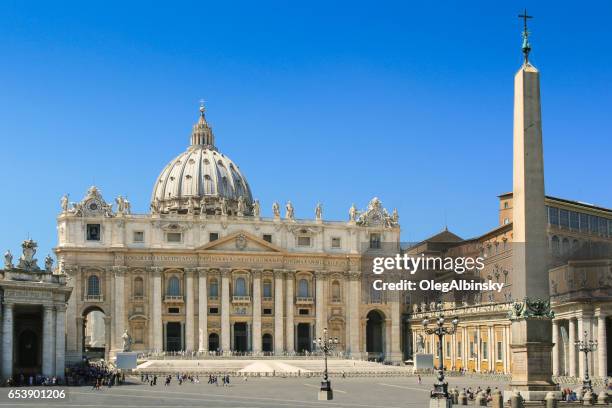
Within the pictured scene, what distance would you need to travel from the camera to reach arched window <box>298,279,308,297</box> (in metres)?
107

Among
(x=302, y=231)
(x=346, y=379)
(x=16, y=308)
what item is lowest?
(x=346, y=379)

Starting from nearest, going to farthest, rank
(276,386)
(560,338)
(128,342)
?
(276,386), (560,338), (128,342)

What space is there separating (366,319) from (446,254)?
12234 mm

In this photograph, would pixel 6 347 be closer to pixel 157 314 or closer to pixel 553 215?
pixel 553 215

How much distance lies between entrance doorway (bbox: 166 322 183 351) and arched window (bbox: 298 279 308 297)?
12.4m

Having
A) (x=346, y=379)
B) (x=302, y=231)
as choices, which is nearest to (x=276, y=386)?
(x=346, y=379)

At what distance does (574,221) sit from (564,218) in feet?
4.59

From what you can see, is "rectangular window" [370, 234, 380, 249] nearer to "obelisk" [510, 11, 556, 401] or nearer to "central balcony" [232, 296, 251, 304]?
"central balcony" [232, 296, 251, 304]

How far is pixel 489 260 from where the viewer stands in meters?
96.5

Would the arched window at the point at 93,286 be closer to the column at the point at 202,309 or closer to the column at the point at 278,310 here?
the column at the point at 202,309

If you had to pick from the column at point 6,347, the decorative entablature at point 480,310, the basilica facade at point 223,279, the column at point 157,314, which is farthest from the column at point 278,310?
the column at point 6,347

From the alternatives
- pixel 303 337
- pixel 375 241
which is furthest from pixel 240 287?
pixel 375 241

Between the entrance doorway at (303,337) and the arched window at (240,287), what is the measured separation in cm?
670

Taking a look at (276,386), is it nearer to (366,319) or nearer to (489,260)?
(489,260)
